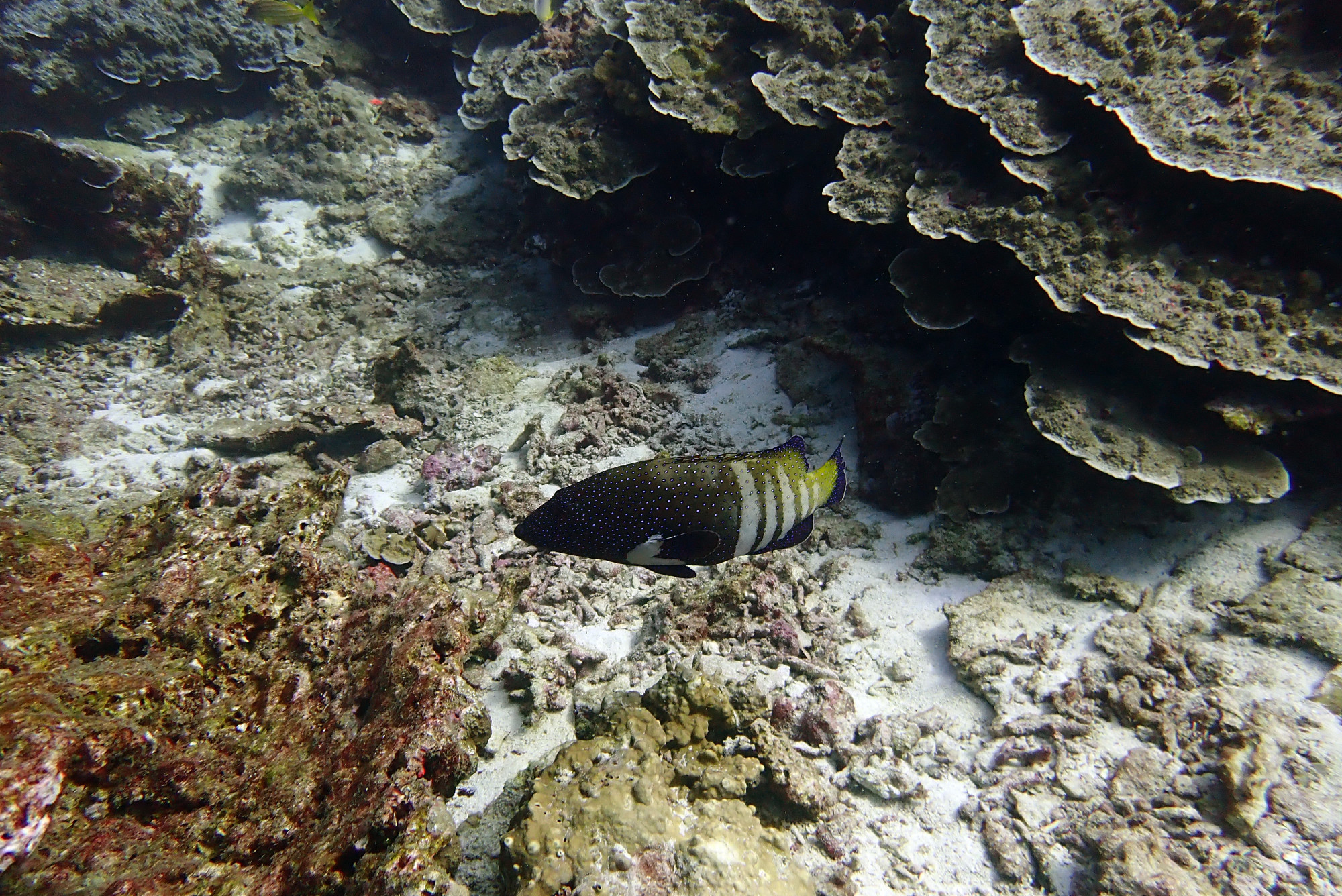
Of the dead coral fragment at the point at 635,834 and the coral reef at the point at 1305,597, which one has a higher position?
the coral reef at the point at 1305,597

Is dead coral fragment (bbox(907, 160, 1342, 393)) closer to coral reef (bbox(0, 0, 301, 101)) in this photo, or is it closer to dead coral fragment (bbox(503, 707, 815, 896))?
dead coral fragment (bbox(503, 707, 815, 896))

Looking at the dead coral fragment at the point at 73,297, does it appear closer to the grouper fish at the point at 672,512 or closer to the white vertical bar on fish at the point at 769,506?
the grouper fish at the point at 672,512

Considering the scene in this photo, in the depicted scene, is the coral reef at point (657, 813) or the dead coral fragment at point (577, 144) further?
the dead coral fragment at point (577, 144)

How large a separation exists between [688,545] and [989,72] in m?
4.42

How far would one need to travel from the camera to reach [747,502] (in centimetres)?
239

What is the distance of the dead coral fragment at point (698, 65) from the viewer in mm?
5461

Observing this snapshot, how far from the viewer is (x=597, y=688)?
3.30m

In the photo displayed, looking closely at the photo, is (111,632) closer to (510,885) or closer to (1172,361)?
(510,885)

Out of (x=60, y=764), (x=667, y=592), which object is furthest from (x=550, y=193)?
(x=60, y=764)

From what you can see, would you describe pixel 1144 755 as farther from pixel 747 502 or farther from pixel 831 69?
pixel 831 69

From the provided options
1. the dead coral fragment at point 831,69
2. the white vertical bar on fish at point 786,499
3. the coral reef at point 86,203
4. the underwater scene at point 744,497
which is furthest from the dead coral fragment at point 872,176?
the coral reef at point 86,203

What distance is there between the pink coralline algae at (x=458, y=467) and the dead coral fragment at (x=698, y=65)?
356 cm

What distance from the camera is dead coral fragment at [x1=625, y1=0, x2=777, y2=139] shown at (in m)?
5.46

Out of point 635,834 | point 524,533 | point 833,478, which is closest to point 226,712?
point 524,533
